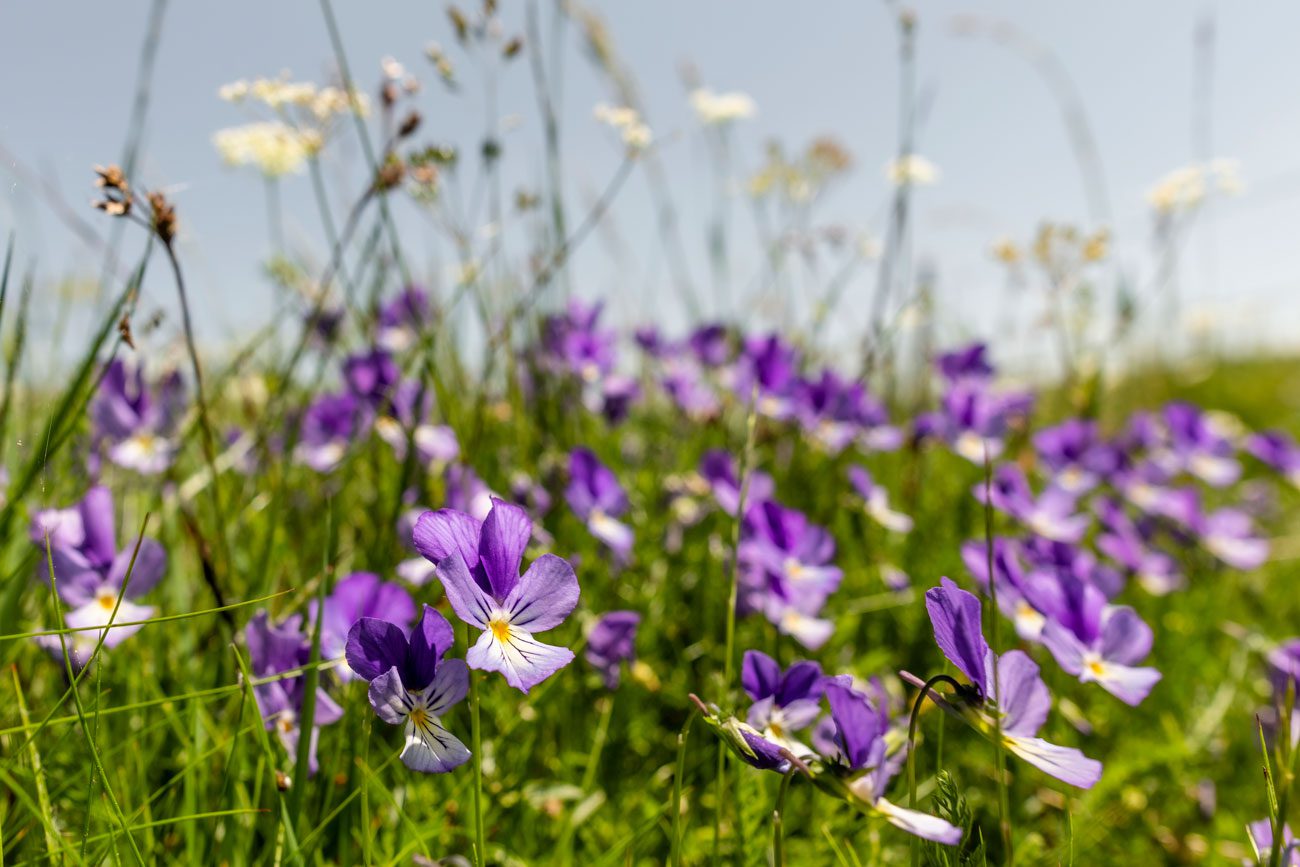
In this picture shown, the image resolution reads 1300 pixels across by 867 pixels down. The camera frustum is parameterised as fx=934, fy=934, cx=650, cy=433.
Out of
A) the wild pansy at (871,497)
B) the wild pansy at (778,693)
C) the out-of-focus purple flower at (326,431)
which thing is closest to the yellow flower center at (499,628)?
the wild pansy at (778,693)

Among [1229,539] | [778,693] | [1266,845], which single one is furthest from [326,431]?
[1229,539]

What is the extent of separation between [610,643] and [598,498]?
1.80ft

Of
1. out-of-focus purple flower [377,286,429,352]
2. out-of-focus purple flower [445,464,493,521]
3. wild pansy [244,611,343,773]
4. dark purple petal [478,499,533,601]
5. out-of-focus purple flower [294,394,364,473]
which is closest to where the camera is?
dark purple petal [478,499,533,601]

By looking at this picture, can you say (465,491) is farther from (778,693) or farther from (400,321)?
(400,321)

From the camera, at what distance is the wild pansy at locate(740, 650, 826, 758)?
124cm

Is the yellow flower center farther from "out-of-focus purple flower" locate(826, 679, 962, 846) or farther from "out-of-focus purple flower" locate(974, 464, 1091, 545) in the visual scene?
"out-of-focus purple flower" locate(974, 464, 1091, 545)

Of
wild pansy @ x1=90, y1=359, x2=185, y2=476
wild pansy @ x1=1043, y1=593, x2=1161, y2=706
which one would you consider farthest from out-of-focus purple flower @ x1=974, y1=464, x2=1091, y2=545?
wild pansy @ x1=90, y1=359, x2=185, y2=476

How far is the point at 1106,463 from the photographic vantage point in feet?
12.0

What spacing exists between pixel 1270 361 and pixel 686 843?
1197 cm

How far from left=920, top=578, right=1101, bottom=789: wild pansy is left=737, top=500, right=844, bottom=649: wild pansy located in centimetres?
74

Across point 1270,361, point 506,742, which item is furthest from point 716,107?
point 1270,361

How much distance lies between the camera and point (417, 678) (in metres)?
1.03

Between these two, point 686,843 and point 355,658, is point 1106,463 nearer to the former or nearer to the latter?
point 686,843

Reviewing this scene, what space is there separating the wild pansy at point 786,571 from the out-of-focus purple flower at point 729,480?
0.89 feet
